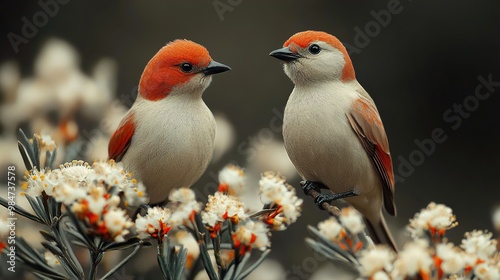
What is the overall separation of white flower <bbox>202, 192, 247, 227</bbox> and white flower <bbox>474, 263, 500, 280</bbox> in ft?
1.69

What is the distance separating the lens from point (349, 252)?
5.31 feet

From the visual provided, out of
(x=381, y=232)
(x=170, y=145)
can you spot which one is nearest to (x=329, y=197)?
(x=381, y=232)

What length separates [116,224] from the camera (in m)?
1.51

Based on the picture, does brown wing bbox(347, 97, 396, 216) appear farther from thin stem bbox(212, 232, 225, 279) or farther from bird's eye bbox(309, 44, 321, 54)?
thin stem bbox(212, 232, 225, 279)

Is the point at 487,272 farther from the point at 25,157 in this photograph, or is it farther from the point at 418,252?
the point at 25,157

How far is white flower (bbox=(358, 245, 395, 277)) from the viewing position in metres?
1.46

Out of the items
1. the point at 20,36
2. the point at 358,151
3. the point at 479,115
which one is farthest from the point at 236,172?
the point at 479,115

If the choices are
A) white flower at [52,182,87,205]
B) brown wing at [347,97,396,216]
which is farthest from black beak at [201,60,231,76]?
white flower at [52,182,87,205]

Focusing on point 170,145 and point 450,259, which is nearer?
point 450,259

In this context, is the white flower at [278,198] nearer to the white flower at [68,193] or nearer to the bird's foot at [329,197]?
the white flower at [68,193]

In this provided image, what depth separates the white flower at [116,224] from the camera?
1.51 meters

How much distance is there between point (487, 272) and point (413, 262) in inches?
7.9

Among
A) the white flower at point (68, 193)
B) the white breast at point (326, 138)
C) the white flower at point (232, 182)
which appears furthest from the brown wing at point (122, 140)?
the white flower at point (68, 193)

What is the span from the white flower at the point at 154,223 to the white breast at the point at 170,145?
2.39 ft
